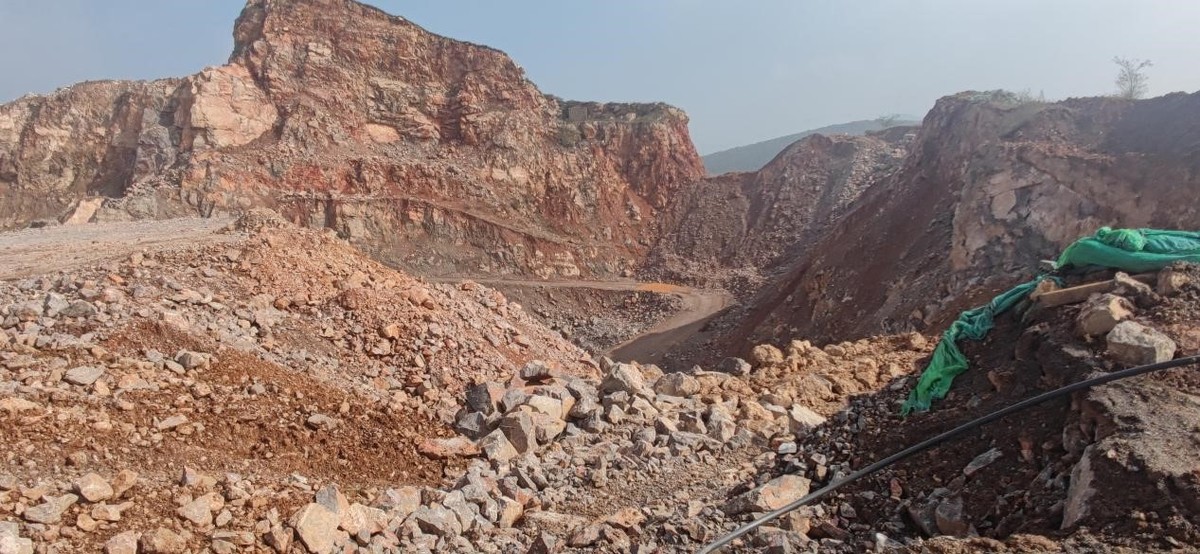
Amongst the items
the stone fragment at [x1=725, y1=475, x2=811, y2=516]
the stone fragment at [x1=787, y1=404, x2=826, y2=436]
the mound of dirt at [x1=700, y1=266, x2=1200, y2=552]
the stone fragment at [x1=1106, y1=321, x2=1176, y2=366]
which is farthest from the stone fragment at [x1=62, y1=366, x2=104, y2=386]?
→ the stone fragment at [x1=1106, y1=321, x2=1176, y2=366]

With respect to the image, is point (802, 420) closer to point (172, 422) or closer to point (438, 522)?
point (438, 522)

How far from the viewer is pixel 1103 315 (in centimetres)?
507

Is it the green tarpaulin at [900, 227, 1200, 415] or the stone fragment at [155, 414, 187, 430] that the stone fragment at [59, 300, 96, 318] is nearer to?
the stone fragment at [155, 414, 187, 430]

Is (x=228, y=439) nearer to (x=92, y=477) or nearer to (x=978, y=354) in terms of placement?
(x=92, y=477)

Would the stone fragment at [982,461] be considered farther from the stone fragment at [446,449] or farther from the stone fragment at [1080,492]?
the stone fragment at [446,449]

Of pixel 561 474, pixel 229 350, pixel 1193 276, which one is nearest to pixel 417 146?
pixel 229 350

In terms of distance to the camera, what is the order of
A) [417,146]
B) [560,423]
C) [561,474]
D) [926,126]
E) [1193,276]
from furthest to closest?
1. [417,146]
2. [926,126]
3. [560,423]
4. [561,474]
5. [1193,276]

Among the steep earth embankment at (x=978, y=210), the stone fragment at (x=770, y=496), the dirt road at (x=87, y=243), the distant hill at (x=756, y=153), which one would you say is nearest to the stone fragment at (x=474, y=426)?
the stone fragment at (x=770, y=496)

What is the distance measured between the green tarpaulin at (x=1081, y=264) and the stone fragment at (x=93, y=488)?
21.1 feet

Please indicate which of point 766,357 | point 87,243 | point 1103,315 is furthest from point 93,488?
point 87,243

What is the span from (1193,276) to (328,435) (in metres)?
7.79

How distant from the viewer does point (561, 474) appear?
5.96 meters

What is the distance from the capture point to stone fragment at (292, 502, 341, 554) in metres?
4.54

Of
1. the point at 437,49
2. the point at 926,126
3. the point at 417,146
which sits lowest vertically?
the point at 926,126
